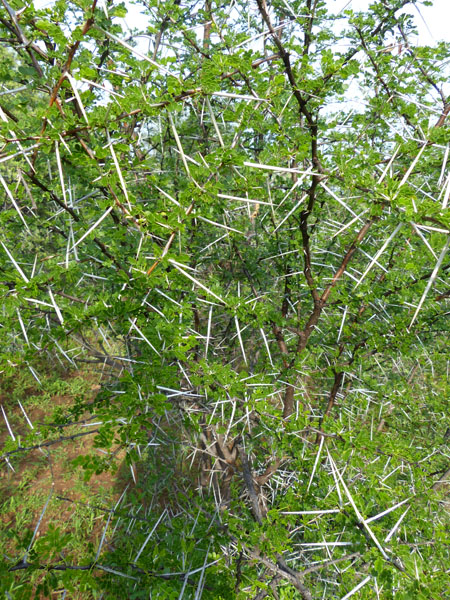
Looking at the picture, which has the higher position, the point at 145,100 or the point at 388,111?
the point at 145,100

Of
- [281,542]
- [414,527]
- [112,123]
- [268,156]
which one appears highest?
[112,123]

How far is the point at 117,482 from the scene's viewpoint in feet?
12.9

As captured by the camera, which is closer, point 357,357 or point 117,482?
point 357,357

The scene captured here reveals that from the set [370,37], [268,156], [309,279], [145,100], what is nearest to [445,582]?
[309,279]

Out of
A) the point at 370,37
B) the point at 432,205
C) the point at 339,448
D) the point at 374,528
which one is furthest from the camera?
the point at 370,37

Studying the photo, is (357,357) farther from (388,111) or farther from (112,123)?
(112,123)

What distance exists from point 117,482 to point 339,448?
129 inches

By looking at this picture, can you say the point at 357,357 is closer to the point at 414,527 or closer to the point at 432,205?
the point at 414,527

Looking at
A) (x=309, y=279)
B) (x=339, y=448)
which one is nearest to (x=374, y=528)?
(x=339, y=448)

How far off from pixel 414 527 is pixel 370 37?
250cm

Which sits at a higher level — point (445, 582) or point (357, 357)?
point (357, 357)

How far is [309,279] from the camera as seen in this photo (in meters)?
1.74

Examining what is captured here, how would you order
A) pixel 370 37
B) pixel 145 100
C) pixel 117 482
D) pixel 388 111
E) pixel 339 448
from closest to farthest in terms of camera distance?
pixel 145 100 < pixel 339 448 < pixel 388 111 < pixel 370 37 < pixel 117 482

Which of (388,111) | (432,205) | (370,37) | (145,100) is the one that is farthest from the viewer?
(370,37)
